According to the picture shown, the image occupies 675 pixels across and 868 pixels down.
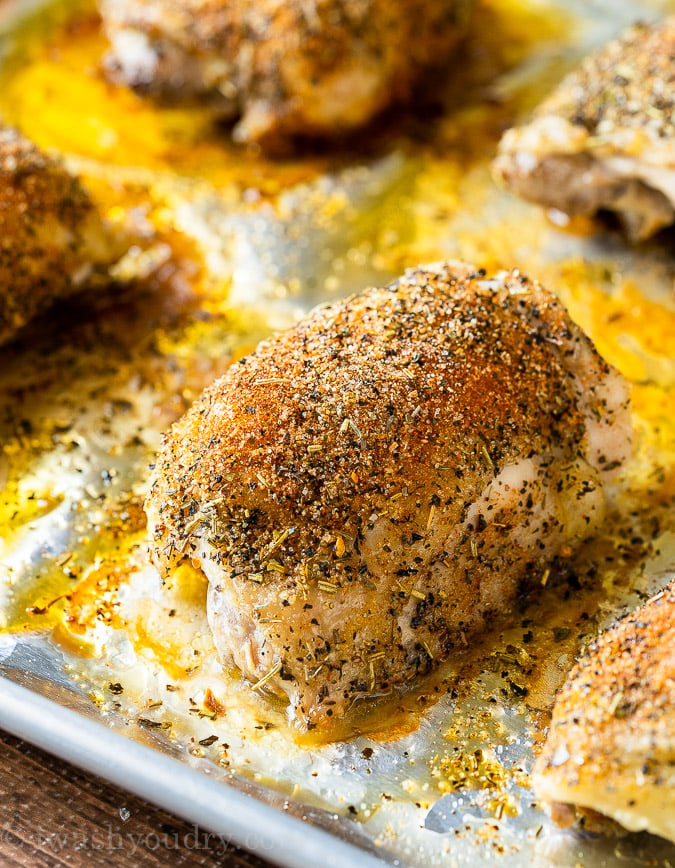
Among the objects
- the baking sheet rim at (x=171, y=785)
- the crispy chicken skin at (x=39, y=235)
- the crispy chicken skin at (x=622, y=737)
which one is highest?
the crispy chicken skin at (x=39, y=235)

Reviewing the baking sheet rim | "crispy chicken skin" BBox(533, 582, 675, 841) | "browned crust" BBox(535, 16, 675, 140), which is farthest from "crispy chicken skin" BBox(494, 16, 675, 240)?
the baking sheet rim

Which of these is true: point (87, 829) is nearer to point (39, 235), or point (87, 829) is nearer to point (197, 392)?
point (197, 392)

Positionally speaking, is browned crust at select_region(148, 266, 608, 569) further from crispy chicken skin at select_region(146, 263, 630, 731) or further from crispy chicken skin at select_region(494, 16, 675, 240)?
crispy chicken skin at select_region(494, 16, 675, 240)

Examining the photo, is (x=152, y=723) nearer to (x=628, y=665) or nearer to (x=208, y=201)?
(x=628, y=665)

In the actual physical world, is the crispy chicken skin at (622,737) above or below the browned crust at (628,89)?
below

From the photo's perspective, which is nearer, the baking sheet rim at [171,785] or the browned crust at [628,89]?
the baking sheet rim at [171,785]

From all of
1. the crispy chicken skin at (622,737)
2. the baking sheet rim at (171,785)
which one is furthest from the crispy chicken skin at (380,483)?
the crispy chicken skin at (622,737)

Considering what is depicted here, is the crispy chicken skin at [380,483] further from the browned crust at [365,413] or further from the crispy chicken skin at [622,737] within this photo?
the crispy chicken skin at [622,737]
